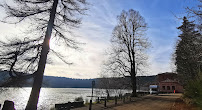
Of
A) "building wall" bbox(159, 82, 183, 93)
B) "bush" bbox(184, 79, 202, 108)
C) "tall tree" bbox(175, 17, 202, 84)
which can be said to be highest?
"tall tree" bbox(175, 17, 202, 84)

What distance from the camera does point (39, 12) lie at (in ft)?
25.3

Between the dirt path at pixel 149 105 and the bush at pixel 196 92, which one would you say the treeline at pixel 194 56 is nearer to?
the bush at pixel 196 92

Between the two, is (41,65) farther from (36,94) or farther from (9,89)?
(9,89)

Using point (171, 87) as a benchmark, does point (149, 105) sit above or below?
above

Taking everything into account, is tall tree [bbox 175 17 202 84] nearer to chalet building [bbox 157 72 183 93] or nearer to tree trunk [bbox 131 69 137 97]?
tree trunk [bbox 131 69 137 97]

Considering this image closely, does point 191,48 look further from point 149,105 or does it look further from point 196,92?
point 149,105

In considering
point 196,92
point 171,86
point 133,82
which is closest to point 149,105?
point 196,92

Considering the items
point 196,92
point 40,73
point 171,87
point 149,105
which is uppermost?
point 40,73

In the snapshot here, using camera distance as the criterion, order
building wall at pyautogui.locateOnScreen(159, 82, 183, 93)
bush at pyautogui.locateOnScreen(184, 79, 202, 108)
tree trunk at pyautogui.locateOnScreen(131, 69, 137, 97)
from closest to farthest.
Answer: bush at pyautogui.locateOnScreen(184, 79, 202, 108)
tree trunk at pyautogui.locateOnScreen(131, 69, 137, 97)
building wall at pyautogui.locateOnScreen(159, 82, 183, 93)

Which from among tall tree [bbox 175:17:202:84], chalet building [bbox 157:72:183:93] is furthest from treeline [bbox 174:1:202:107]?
chalet building [bbox 157:72:183:93]

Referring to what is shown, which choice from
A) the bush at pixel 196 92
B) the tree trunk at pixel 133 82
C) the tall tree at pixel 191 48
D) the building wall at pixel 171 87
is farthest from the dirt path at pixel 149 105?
the building wall at pixel 171 87

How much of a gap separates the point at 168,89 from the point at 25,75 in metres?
60.4

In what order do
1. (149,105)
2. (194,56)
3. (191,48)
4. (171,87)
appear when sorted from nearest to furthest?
(194,56) < (191,48) < (149,105) < (171,87)

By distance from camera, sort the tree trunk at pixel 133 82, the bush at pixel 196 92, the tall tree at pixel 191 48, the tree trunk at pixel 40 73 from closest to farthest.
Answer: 1. the tree trunk at pixel 40 73
2. the bush at pixel 196 92
3. the tall tree at pixel 191 48
4. the tree trunk at pixel 133 82
